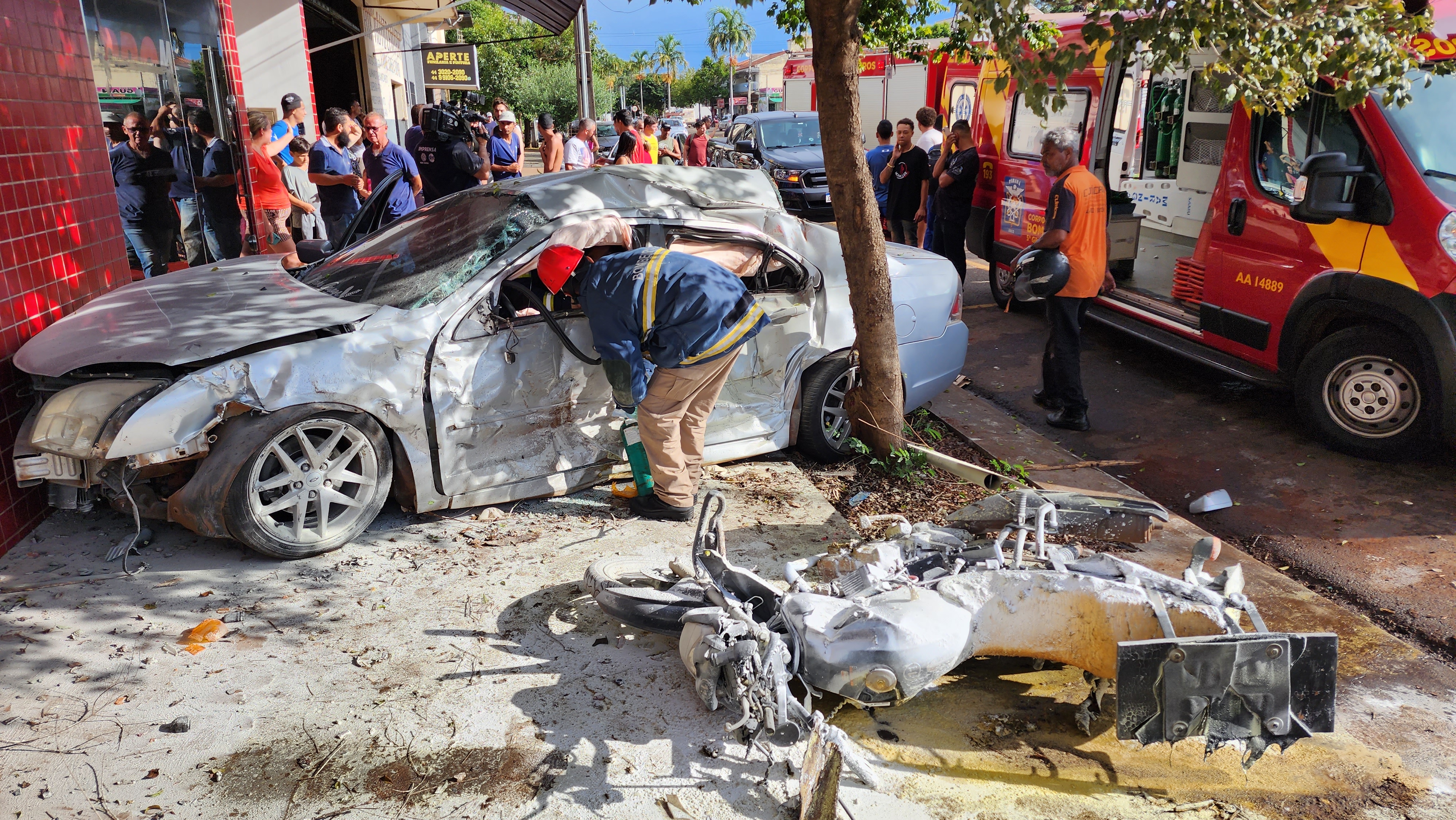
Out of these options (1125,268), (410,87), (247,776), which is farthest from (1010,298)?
(410,87)

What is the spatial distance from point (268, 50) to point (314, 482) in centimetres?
1044

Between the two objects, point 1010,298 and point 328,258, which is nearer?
point 328,258

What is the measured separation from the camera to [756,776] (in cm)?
281

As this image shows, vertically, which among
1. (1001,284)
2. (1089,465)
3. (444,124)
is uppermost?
(444,124)

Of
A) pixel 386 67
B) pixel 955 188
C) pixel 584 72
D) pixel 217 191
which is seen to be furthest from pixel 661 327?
pixel 386 67

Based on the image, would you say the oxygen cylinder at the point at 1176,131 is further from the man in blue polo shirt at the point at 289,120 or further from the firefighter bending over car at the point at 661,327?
the man in blue polo shirt at the point at 289,120

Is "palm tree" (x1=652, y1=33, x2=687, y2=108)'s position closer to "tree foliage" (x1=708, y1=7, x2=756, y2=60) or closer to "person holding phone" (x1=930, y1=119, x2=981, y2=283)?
"tree foliage" (x1=708, y1=7, x2=756, y2=60)

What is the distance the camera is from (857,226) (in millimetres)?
4898

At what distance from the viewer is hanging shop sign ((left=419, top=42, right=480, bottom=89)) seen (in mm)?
22031

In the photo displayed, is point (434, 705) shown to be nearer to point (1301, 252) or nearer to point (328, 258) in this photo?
point (328, 258)

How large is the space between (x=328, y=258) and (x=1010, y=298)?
246 inches

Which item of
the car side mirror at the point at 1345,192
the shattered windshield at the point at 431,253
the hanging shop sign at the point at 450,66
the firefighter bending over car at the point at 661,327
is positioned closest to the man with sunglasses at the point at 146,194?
the shattered windshield at the point at 431,253

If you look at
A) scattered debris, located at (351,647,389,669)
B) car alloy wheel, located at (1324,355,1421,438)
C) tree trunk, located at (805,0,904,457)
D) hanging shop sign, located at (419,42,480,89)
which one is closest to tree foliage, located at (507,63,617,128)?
hanging shop sign, located at (419,42,480,89)

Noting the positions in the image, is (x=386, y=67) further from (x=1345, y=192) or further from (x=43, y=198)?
(x=1345, y=192)
